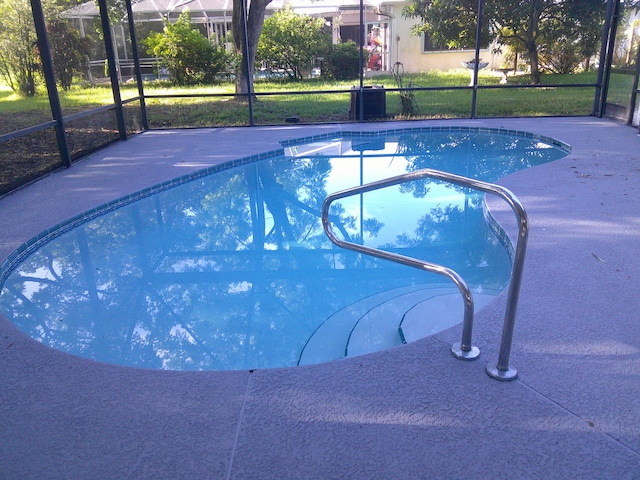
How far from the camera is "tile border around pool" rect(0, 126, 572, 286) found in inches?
147

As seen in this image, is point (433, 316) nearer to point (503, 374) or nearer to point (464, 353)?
point (464, 353)

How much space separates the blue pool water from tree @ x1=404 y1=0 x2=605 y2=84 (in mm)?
7352

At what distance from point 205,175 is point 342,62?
9.26 meters

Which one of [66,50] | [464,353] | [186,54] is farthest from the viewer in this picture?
[186,54]

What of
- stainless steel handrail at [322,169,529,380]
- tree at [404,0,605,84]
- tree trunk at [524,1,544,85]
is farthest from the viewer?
tree trunk at [524,1,544,85]

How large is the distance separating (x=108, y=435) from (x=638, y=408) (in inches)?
74.5

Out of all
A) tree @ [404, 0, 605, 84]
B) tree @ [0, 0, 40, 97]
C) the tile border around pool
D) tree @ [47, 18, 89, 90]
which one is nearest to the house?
tree @ [404, 0, 605, 84]

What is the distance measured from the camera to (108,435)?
1816 millimetres

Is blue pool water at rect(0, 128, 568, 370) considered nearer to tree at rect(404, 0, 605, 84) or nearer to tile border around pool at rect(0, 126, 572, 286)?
tile border around pool at rect(0, 126, 572, 286)

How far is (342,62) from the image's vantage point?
1406 cm

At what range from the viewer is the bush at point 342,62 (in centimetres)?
1398

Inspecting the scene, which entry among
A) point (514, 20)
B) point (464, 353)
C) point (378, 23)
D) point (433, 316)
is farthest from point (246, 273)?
point (378, 23)

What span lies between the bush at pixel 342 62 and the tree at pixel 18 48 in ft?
31.0

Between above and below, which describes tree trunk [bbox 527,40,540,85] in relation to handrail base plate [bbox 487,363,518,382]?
above
